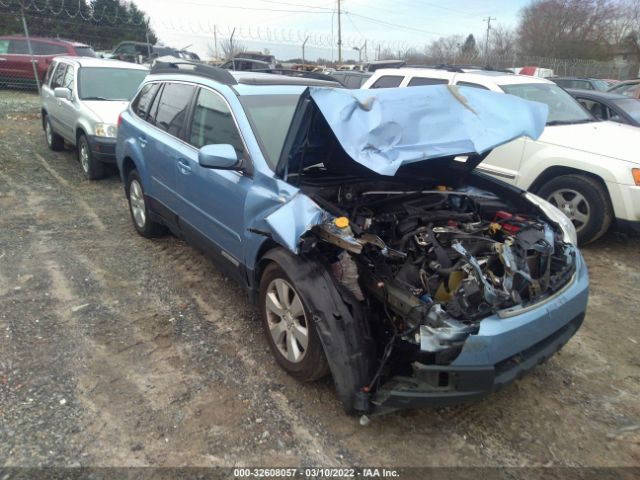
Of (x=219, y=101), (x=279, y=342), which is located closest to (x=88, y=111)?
(x=219, y=101)

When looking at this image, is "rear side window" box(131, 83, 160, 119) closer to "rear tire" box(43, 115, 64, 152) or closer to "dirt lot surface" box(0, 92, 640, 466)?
"dirt lot surface" box(0, 92, 640, 466)

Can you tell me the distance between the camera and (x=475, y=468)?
249cm

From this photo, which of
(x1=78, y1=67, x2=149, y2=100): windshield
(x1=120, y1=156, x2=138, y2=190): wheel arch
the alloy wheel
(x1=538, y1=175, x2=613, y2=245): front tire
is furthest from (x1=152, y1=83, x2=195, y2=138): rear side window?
(x1=538, y1=175, x2=613, y2=245): front tire

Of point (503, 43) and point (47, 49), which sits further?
point (503, 43)

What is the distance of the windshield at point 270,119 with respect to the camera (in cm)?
331

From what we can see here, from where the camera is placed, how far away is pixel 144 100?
506cm

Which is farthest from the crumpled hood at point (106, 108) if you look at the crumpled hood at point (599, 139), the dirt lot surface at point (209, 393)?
the crumpled hood at point (599, 139)

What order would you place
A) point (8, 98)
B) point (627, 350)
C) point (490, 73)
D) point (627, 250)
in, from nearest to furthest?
point (627, 350), point (627, 250), point (490, 73), point (8, 98)

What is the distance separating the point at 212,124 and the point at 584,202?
13.6 feet

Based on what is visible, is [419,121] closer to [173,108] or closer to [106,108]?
[173,108]

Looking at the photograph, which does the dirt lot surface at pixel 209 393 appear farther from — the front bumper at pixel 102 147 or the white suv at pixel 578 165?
the front bumper at pixel 102 147

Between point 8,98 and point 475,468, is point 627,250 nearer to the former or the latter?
point 475,468

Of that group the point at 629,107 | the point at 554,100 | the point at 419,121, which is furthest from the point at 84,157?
the point at 629,107

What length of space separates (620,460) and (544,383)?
2.13ft
